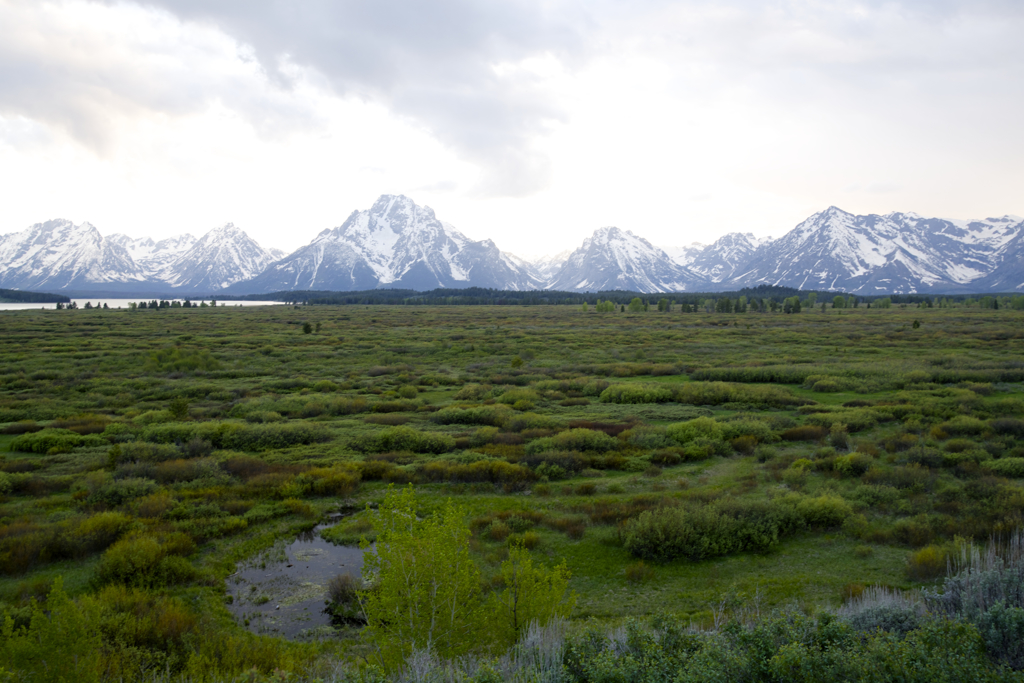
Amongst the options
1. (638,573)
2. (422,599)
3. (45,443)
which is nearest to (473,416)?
(638,573)

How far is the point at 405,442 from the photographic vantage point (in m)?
19.1

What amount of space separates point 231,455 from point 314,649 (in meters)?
12.3

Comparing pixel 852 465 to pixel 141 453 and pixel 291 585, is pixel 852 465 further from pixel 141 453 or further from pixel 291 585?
pixel 141 453

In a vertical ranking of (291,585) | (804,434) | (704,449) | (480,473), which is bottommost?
(291,585)

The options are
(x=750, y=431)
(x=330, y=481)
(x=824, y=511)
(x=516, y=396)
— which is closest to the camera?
(x=824, y=511)

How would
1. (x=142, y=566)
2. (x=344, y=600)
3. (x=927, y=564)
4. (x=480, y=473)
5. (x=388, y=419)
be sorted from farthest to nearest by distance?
1. (x=388, y=419)
2. (x=480, y=473)
3. (x=142, y=566)
4. (x=344, y=600)
5. (x=927, y=564)

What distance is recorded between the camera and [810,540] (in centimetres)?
1151

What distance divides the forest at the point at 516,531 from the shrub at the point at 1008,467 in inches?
13.3

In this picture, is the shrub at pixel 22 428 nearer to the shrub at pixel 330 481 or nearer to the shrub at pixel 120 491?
the shrub at pixel 120 491

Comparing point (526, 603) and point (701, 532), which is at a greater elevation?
point (526, 603)

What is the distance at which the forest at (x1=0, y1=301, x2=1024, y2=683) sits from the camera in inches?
237

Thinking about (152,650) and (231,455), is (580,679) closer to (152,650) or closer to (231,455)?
(152,650)

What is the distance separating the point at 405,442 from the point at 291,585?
889 centimetres

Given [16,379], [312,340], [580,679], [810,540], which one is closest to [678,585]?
[810,540]
